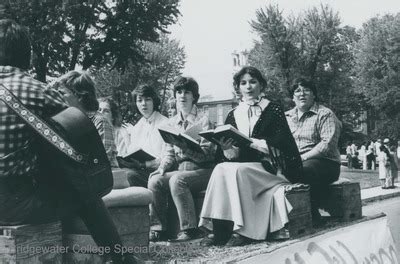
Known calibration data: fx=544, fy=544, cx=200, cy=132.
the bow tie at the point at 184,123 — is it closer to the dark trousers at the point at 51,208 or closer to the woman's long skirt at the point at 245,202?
the woman's long skirt at the point at 245,202

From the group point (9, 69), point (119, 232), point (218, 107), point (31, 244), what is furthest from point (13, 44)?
point (218, 107)

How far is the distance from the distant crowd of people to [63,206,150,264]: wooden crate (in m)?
15.1

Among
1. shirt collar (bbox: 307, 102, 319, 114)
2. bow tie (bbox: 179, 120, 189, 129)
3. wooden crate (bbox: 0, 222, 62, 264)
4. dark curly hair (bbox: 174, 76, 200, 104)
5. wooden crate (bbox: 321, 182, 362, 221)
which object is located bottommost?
wooden crate (bbox: 321, 182, 362, 221)

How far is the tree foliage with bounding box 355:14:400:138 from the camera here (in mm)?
37719

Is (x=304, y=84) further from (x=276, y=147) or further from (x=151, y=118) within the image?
(x=151, y=118)

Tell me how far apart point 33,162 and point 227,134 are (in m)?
1.42

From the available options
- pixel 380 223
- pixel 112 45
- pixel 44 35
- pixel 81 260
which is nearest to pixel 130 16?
pixel 112 45

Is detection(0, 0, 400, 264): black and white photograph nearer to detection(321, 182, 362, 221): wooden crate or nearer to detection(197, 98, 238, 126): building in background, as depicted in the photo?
detection(321, 182, 362, 221): wooden crate

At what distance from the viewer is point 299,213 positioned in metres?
3.48

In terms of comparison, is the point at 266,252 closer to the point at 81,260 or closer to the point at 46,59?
the point at 81,260

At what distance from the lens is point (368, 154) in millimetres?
30438

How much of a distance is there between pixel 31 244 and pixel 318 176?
255 centimetres

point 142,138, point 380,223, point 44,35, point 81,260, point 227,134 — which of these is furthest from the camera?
point 44,35

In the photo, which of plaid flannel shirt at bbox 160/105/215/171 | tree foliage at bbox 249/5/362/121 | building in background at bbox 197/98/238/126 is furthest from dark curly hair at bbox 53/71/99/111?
building in background at bbox 197/98/238/126
